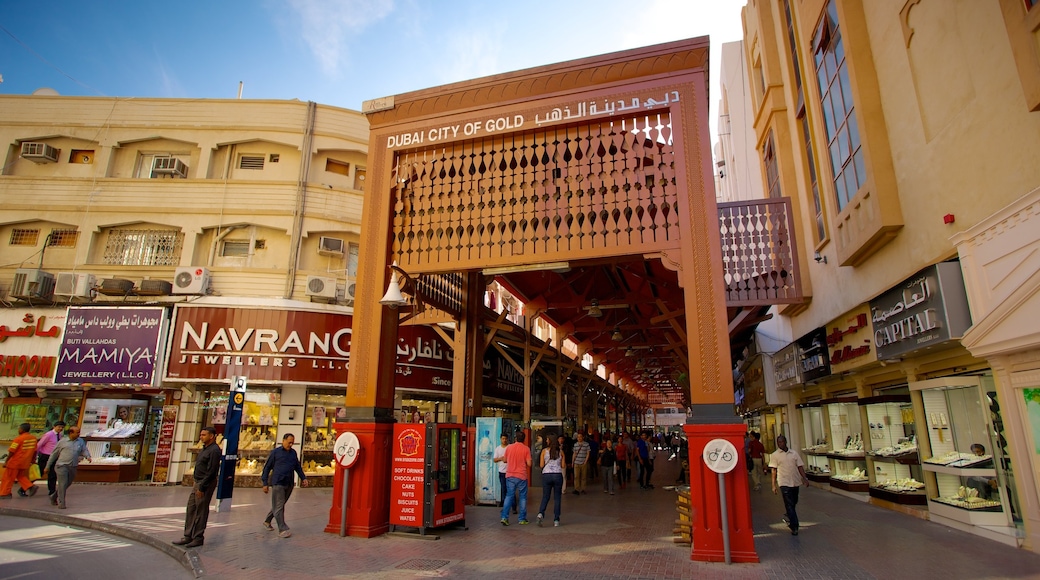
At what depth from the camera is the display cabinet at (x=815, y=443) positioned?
15664mm

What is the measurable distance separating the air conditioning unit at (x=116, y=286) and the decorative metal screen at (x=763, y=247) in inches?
657

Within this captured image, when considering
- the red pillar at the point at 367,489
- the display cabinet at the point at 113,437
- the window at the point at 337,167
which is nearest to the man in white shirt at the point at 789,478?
the red pillar at the point at 367,489

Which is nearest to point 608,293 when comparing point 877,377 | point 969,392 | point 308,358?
point 877,377

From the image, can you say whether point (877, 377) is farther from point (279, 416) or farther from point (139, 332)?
point (139, 332)

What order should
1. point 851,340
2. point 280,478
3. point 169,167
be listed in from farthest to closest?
1. point 169,167
2. point 851,340
3. point 280,478

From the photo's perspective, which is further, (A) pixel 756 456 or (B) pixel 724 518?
(A) pixel 756 456

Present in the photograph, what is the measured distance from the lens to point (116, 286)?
52.7 ft

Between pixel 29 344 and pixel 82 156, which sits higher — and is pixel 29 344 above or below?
below

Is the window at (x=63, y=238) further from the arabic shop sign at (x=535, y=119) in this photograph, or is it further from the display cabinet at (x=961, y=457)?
the display cabinet at (x=961, y=457)

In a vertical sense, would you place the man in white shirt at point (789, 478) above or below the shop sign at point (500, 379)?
below

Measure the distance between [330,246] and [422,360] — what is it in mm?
4694

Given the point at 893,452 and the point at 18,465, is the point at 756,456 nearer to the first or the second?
the point at 893,452

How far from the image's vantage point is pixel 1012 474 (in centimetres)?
779

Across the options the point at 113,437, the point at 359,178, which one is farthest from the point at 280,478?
the point at 359,178
